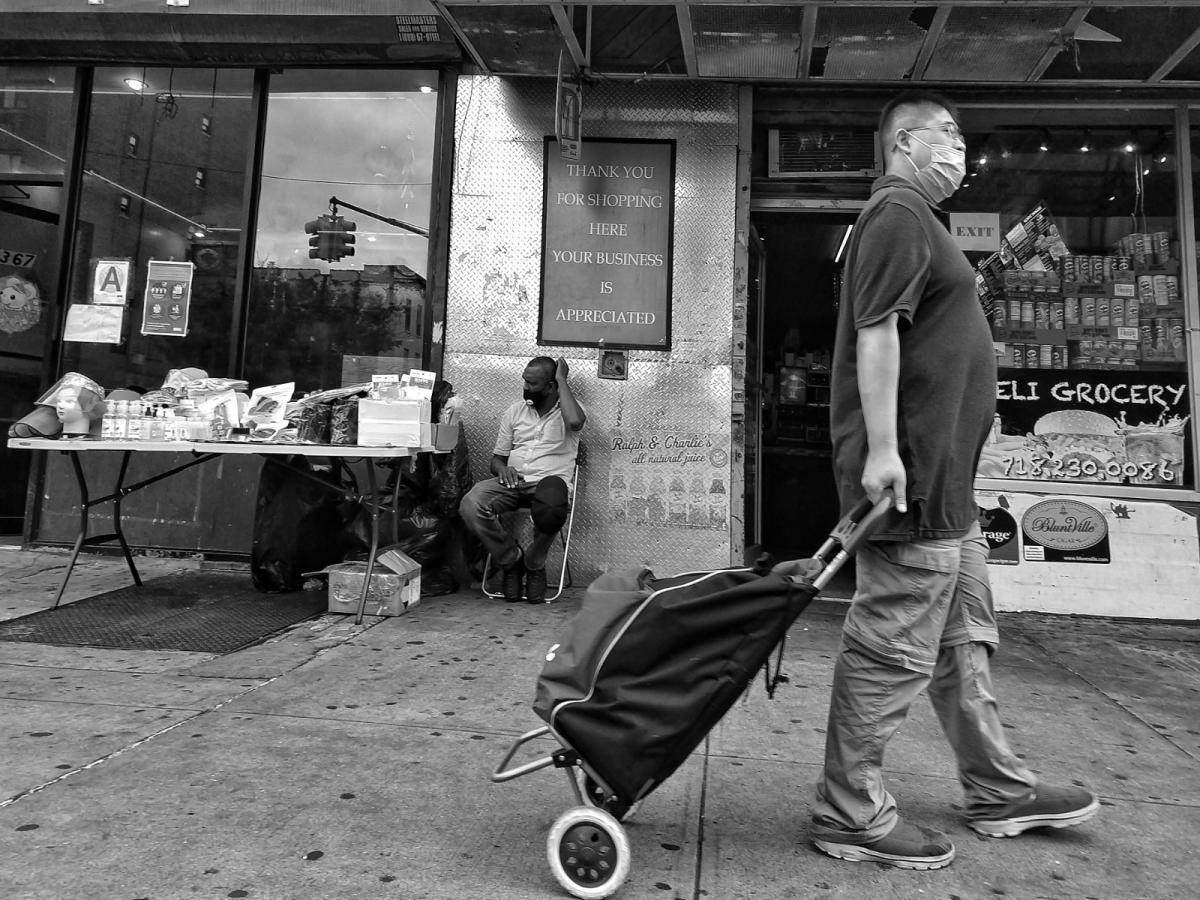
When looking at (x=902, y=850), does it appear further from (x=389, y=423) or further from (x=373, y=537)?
(x=389, y=423)

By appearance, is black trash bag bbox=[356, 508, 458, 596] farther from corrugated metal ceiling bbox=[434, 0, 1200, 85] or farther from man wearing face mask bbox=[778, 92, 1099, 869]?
man wearing face mask bbox=[778, 92, 1099, 869]

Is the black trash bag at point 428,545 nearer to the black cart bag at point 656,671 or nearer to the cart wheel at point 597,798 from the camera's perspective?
the cart wheel at point 597,798

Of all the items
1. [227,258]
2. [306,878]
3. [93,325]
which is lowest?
[306,878]

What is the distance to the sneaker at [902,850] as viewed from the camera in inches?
85.7

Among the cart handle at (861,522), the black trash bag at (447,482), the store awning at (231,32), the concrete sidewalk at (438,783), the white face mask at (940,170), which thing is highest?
the store awning at (231,32)

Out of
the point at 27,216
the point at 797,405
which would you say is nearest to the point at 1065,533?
the point at 797,405

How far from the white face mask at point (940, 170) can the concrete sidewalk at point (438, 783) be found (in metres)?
1.92

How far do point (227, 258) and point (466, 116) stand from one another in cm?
224

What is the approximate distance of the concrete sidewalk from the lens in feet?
6.89

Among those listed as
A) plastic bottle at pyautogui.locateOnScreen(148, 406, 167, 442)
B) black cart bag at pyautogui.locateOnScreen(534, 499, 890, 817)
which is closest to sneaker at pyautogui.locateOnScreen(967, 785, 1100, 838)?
black cart bag at pyautogui.locateOnScreen(534, 499, 890, 817)

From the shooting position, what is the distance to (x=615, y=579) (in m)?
2.13

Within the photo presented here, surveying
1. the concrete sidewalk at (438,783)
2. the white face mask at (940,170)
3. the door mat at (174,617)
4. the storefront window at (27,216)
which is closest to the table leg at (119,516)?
the door mat at (174,617)

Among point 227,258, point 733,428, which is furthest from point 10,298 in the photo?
point 733,428

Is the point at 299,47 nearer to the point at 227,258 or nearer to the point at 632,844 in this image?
the point at 227,258
